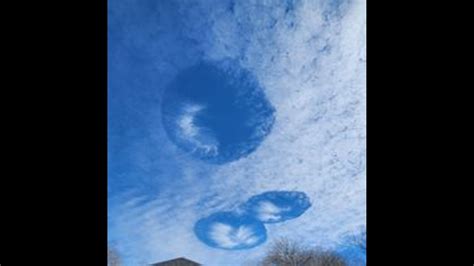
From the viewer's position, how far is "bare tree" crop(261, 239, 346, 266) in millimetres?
27875

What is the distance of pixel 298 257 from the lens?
28047mm

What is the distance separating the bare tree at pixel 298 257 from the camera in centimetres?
2788
